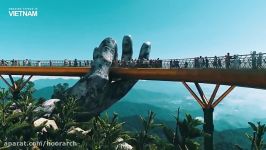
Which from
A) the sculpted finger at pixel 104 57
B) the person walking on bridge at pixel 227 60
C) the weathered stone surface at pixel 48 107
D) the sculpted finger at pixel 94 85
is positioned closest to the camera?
the person walking on bridge at pixel 227 60

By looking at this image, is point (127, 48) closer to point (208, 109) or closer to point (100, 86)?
point (100, 86)

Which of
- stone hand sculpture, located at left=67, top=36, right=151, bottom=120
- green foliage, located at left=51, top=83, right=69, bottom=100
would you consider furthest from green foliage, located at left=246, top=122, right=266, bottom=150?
green foliage, located at left=51, top=83, right=69, bottom=100

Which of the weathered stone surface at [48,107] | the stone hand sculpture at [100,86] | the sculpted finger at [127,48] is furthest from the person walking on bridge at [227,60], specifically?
the sculpted finger at [127,48]

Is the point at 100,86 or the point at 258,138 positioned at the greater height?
the point at 100,86

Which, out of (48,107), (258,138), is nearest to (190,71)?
(258,138)

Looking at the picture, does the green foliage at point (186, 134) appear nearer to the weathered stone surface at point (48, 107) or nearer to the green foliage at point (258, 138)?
the green foliage at point (258, 138)

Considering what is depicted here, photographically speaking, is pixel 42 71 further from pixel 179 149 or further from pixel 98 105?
pixel 179 149
